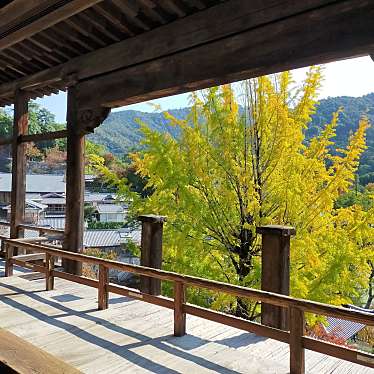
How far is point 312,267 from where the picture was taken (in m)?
6.46

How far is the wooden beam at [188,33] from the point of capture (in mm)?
3559

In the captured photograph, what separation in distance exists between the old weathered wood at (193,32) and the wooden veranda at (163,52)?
0.01 metres

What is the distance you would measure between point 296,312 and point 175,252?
4.61 meters

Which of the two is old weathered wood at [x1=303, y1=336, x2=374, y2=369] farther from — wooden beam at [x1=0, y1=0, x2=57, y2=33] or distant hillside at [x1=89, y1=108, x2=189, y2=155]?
distant hillside at [x1=89, y1=108, x2=189, y2=155]

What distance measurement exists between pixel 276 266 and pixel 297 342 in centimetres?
97

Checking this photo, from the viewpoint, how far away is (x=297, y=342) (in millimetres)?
3111

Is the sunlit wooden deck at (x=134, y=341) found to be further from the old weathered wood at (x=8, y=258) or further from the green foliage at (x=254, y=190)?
the green foliage at (x=254, y=190)

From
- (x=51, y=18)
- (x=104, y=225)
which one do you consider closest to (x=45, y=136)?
(x=51, y=18)

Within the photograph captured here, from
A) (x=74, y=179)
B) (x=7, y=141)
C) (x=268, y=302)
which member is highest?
(x=7, y=141)

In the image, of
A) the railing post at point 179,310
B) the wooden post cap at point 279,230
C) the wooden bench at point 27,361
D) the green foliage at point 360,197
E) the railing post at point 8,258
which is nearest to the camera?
the wooden bench at point 27,361

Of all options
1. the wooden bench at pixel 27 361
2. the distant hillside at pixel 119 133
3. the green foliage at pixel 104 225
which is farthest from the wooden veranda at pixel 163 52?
the distant hillside at pixel 119 133

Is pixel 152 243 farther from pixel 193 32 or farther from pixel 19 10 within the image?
pixel 19 10

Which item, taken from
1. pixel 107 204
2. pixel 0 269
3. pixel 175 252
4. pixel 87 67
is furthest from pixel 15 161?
pixel 107 204

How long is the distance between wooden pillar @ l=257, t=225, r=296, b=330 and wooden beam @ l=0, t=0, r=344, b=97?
6.80ft
